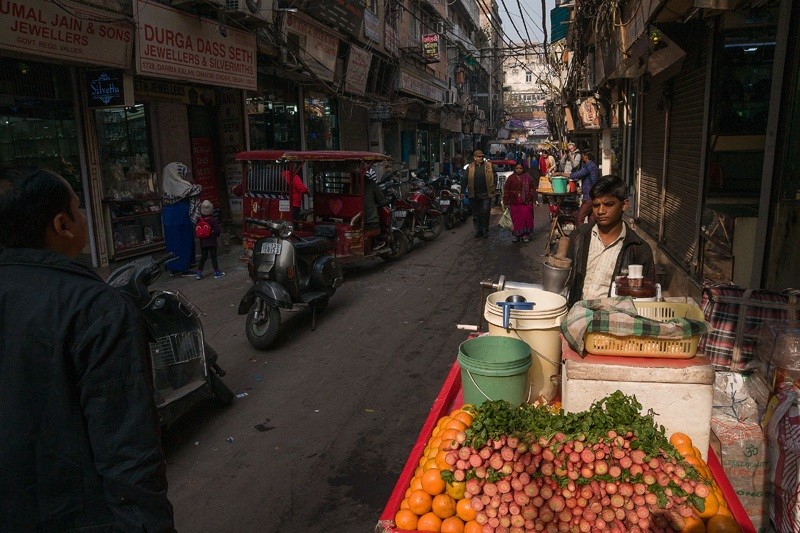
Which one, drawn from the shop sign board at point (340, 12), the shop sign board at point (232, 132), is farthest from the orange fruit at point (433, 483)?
the shop sign board at point (340, 12)

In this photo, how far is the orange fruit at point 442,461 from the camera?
208 cm

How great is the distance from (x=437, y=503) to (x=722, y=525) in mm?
937

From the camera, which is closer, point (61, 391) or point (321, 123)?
point (61, 391)

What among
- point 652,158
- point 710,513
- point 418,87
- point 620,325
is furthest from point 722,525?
point 418,87

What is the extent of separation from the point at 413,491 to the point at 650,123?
8944 millimetres

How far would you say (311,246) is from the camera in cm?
714

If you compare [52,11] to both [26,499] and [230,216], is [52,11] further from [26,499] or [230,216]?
[26,499]

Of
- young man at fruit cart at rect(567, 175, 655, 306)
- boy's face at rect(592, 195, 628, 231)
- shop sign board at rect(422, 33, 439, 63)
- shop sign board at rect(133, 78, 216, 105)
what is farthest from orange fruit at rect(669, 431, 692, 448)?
shop sign board at rect(422, 33, 439, 63)

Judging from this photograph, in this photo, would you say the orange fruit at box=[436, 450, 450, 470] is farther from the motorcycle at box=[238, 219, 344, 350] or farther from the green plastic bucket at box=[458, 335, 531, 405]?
the motorcycle at box=[238, 219, 344, 350]

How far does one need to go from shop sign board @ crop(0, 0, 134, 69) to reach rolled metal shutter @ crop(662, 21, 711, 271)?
26.0 ft

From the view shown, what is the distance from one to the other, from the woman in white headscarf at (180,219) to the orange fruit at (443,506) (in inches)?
326

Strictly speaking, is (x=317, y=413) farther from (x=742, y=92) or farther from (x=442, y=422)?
(x=742, y=92)

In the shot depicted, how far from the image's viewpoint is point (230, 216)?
522 inches

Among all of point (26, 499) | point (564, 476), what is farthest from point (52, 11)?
point (564, 476)
